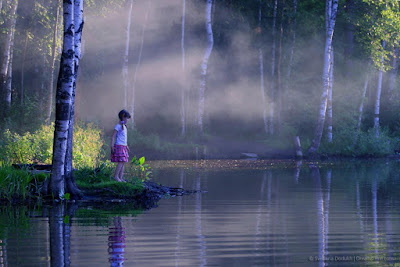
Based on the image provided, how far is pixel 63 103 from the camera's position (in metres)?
18.4

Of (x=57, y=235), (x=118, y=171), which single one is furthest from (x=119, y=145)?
(x=57, y=235)

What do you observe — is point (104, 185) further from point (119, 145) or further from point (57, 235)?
point (57, 235)

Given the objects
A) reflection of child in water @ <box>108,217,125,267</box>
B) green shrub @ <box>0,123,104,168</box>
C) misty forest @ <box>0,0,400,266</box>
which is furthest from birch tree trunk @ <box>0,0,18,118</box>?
Answer: reflection of child in water @ <box>108,217,125,267</box>

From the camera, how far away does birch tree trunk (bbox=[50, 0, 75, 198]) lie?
18.1m

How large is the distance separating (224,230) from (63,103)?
745 centimetres

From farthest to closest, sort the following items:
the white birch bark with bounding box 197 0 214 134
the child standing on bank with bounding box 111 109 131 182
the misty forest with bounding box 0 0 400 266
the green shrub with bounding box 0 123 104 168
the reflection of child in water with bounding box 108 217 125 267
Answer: the white birch bark with bounding box 197 0 214 134
the green shrub with bounding box 0 123 104 168
the child standing on bank with bounding box 111 109 131 182
the misty forest with bounding box 0 0 400 266
the reflection of child in water with bounding box 108 217 125 267

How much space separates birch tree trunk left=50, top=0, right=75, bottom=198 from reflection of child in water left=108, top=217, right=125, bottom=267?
459cm

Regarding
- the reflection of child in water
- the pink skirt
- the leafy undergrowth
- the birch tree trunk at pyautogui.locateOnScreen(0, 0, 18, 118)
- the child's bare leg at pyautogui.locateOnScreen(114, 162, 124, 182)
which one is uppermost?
the birch tree trunk at pyautogui.locateOnScreen(0, 0, 18, 118)

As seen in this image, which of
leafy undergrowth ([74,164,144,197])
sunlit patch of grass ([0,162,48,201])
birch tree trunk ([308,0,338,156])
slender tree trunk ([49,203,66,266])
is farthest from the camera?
birch tree trunk ([308,0,338,156])

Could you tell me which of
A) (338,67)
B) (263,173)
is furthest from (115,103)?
(263,173)

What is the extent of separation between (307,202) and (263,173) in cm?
1116

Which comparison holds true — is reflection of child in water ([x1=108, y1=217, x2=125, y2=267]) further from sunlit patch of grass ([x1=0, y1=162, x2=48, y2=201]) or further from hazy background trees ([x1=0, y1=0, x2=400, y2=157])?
hazy background trees ([x1=0, y1=0, x2=400, y2=157])

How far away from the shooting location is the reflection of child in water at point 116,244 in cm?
958

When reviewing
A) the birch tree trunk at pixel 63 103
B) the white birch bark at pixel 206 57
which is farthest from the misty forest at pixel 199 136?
the white birch bark at pixel 206 57
